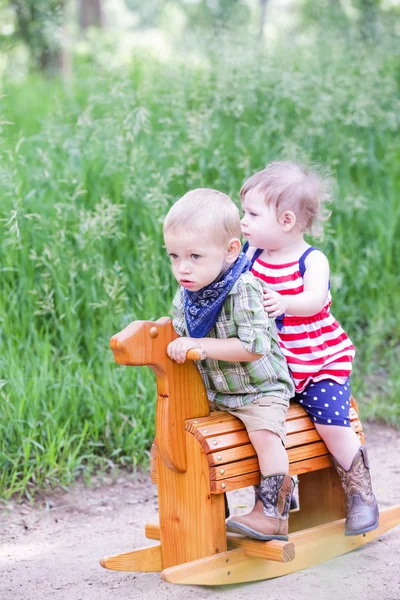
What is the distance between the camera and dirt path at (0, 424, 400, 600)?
2.65m

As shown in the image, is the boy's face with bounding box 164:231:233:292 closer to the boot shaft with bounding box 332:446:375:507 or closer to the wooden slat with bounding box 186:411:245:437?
the wooden slat with bounding box 186:411:245:437

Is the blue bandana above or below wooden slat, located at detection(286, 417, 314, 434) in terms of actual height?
above

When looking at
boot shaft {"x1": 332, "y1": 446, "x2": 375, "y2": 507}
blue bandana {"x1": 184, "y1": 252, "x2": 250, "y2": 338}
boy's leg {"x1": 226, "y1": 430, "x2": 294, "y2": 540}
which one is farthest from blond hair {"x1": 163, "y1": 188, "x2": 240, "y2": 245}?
boot shaft {"x1": 332, "y1": 446, "x2": 375, "y2": 507}

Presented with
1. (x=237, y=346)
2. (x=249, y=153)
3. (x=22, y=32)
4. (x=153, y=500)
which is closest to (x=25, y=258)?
(x=153, y=500)

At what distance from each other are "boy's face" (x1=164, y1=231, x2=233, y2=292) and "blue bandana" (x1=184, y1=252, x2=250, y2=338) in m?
0.04

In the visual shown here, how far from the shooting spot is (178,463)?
258 centimetres

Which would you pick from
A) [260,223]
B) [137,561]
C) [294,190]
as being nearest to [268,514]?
[137,561]

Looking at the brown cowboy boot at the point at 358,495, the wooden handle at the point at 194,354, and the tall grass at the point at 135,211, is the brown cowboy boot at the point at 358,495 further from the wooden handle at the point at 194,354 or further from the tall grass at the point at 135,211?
the tall grass at the point at 135,211

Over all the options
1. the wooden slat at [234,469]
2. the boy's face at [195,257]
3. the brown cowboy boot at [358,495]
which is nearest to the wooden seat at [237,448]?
the wooden slat at [234,469]

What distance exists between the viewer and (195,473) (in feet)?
8.45

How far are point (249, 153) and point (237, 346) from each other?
3.14 m

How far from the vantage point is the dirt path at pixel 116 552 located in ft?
8.71

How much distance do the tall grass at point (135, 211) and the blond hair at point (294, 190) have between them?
4.98ft

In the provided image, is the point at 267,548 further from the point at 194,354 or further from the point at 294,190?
the point at 294,190
